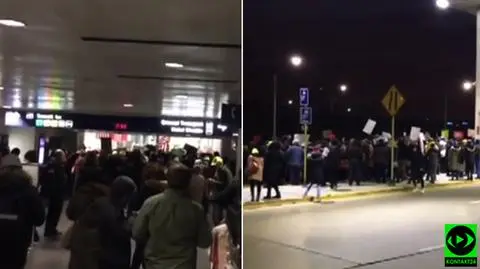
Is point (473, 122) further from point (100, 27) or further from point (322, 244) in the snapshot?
point (100, 27)

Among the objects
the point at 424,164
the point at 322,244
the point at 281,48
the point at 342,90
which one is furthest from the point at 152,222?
the point at 342,90

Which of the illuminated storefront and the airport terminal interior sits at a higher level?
the airport terminal interior

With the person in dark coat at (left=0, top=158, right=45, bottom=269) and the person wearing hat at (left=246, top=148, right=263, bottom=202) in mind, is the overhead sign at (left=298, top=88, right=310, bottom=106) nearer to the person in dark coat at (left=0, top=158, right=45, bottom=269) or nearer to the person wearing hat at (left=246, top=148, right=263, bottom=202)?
the person wearing hat at (left=246, top=148, right=263, bottom=202)

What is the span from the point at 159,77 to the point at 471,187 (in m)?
8.37

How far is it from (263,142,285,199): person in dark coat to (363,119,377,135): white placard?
1.78 meters

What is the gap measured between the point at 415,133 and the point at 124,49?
7.31m

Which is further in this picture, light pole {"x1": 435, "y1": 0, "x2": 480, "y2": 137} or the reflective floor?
light pole {"x1": 435, "y1": 0, "x2": 480, "y2": 137}

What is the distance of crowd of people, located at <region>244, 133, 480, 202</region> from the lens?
1184cm

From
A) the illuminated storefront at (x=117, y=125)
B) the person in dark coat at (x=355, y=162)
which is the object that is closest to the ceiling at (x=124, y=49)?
the person in dark coat at (x=355, y=162)

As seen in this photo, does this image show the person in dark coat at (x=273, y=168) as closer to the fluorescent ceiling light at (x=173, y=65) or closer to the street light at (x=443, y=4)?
the fluorescent ceiling light at (x=173, y=65)

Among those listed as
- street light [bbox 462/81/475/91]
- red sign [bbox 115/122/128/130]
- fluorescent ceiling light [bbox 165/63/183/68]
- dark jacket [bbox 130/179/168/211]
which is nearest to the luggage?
dark jacket [bbox 130/179/168/211]

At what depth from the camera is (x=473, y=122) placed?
11.6 m

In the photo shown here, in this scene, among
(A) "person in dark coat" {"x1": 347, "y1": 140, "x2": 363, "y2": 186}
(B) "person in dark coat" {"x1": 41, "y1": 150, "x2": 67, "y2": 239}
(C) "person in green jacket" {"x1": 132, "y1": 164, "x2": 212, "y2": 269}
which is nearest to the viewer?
(C) "person in green jacket" {"x1": 132, "y1": 164, "x2": 212, "y2": 269}

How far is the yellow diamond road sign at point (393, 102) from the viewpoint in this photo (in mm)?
11023
